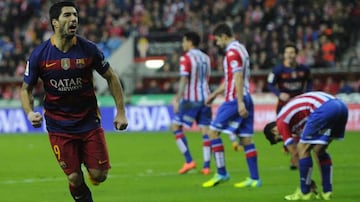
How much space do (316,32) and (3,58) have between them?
1304 cm

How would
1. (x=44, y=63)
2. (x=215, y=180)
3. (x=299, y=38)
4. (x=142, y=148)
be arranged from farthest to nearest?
(x=299, y=38) < (x=142, y=148) < (x=215, y=180) < (x=44, y=63)

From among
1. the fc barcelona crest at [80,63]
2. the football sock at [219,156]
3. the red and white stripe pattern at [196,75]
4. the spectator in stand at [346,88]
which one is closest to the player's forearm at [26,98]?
the fc barcelona crest at [80,63]

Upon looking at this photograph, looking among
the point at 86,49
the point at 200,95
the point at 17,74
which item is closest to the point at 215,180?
the point at 200,95

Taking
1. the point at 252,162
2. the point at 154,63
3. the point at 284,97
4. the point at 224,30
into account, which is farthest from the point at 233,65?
the point at 154,63

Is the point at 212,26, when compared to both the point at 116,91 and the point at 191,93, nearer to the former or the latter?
the point at 191,93

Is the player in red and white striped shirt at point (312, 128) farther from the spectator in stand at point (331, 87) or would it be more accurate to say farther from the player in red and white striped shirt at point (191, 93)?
the spectator in stand at point (331, 87)

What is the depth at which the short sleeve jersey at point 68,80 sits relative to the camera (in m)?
9.61

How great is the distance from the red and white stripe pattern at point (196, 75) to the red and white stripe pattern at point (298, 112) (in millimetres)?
5059

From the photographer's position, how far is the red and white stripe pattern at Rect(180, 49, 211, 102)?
17000 millimetres

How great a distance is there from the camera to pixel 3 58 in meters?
37.5

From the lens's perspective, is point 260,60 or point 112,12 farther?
point 112,12

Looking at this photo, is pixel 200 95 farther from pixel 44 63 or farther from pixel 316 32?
pixel 316 32

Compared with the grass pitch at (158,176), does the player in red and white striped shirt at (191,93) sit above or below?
above

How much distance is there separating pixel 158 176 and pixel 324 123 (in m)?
5.09
